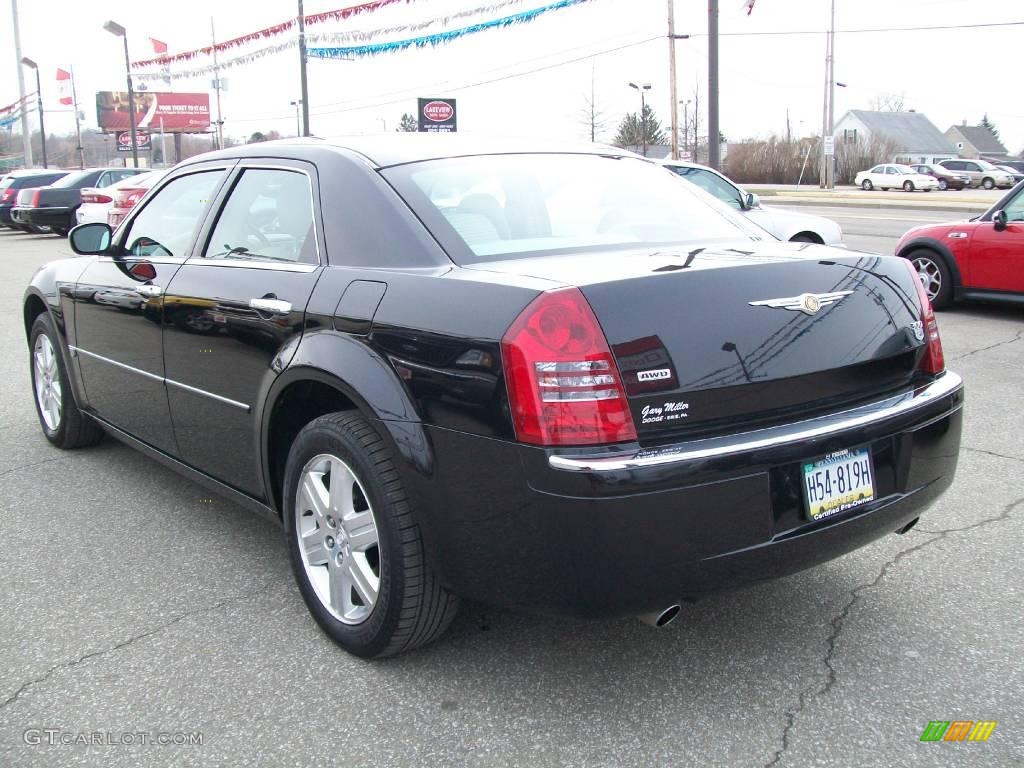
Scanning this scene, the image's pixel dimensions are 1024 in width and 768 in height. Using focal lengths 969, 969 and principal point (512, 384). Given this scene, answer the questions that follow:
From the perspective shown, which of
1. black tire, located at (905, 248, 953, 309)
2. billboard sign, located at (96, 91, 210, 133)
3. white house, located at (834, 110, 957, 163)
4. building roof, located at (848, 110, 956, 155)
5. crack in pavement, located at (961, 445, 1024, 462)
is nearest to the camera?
crack in pavement, located at (961, 445, 1024, 462)

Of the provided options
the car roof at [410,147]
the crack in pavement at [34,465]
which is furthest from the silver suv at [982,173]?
the crack in pavement at [34,465]

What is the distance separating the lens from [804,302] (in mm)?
2682

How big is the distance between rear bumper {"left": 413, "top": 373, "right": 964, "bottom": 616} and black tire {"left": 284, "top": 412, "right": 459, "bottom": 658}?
0.26ft

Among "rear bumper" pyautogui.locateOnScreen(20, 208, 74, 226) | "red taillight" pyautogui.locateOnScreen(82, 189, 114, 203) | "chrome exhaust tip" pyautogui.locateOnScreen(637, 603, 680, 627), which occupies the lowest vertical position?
"chrome exhaust tip" pyautogui.locateOnScreen(637, 603, 680, 627)

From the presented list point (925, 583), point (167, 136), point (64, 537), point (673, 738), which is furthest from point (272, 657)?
point (167, 136)

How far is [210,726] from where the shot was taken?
8.66ft

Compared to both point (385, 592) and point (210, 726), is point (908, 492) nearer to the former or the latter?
point (385, 592)

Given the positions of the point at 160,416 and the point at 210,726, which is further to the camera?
the point at 160,416

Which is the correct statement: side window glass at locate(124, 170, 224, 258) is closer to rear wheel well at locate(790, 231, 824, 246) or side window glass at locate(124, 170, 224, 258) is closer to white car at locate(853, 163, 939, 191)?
rear wheel well at locate(790, 231, 824, 246)

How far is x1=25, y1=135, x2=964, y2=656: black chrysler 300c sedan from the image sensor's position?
95.1 inches

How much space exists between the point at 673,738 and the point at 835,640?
795 millimetres

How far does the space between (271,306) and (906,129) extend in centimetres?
10137

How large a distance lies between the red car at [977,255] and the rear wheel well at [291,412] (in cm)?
743

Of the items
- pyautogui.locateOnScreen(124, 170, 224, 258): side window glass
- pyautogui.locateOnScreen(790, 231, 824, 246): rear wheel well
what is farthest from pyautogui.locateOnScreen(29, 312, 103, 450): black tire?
pyautogui.locateOnScreen(790, 231, 824, 246): rear wheel well
